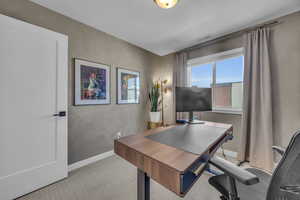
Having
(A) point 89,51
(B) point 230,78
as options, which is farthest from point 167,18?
(B) point 230,78

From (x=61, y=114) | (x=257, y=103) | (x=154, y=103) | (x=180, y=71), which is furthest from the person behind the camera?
(x=154, y=103)

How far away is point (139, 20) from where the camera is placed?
2.11 metres

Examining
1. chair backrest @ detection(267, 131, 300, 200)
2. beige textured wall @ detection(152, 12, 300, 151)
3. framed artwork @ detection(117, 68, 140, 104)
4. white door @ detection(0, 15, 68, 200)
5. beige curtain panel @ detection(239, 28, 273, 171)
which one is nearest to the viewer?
chair backrest @ detection(267, 131, 300, 200)

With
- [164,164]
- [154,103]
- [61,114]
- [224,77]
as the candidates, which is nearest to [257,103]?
[224,77]

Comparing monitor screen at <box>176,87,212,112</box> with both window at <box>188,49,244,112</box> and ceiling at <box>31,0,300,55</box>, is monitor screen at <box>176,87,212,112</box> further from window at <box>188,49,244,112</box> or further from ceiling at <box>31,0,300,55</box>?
ceiling at <box>31,0,300,55</box>

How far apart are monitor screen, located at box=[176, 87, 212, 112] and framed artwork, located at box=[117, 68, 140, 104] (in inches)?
57.8

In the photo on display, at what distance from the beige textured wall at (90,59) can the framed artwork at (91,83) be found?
0.09 meters

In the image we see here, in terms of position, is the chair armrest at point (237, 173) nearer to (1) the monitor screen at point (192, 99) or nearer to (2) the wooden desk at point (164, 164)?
(2) the wooden desk at point (164, 164)

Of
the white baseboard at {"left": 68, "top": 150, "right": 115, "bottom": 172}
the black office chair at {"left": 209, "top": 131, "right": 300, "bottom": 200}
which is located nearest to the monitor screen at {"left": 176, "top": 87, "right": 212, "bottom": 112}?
the black office chair at {"left": 209, "top": 131, "right": 300, "bottom": 200}

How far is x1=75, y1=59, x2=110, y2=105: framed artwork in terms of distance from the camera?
2.13m

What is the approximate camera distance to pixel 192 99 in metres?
1.89

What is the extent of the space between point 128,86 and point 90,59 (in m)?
1.00

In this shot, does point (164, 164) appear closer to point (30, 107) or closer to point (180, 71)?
point (30, 107)

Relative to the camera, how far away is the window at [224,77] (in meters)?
2.46
